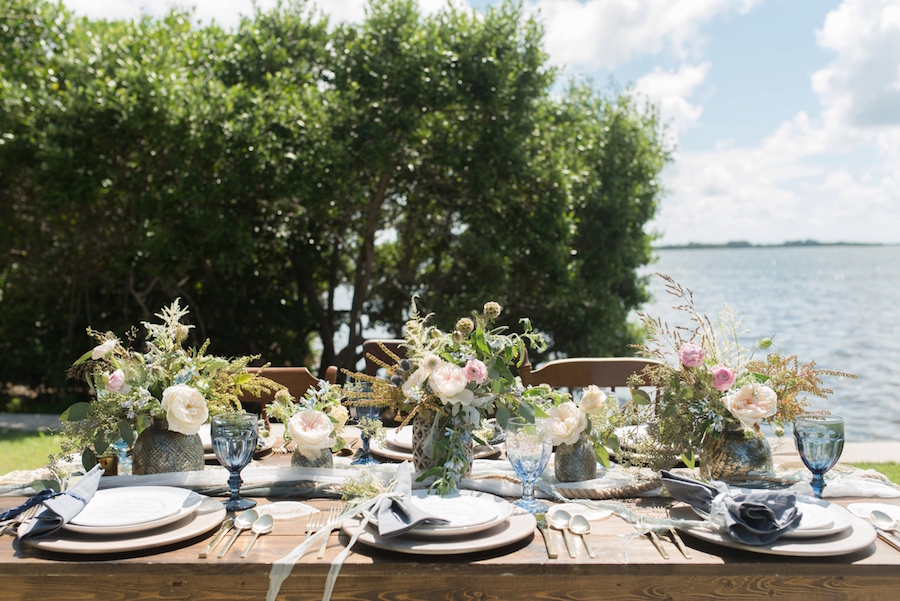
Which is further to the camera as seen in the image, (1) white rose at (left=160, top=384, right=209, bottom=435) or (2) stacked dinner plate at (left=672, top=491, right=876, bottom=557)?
(1) white rose at (left=160, top=384, right=209, bottom=435)

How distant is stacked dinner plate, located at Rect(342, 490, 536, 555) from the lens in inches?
54.2

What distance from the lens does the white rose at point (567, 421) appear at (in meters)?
1.76

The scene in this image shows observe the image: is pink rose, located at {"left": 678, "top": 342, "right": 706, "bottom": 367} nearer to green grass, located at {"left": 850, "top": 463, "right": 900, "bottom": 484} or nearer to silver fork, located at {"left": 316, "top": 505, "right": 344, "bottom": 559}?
silver fork, located at {"left": 316, "top": 505, "right": 344, "bottom": 559}

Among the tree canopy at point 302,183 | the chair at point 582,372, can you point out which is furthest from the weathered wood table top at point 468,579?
the tree canopy at point 302,183

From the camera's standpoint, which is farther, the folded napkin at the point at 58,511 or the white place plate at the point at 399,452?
the white place plate at the point at 399,452

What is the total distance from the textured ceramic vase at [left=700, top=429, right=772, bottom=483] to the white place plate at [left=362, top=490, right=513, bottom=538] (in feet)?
1.86

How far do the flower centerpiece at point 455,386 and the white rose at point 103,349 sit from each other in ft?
2.22

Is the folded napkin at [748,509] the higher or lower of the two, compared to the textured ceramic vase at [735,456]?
lower

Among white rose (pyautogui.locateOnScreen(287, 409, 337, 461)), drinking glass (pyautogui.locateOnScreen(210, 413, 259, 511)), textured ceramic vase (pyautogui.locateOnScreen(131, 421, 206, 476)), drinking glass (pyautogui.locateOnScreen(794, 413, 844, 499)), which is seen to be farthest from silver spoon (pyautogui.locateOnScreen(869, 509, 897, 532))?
textured ceramic vase (pyautogui.locateOnScreen(131, 421, 206, 476))

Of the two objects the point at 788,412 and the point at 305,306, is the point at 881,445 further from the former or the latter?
the point at 305,306

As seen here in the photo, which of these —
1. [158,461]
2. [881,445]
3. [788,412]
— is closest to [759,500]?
[788,412]

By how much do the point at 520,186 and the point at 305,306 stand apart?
246cm

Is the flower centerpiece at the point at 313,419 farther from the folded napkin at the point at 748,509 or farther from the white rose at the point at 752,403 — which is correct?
the white rose at the point at 752,403

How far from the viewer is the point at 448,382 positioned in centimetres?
164
